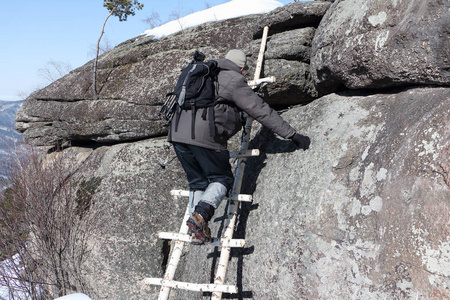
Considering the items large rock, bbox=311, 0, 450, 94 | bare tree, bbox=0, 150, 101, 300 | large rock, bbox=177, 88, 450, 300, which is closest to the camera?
large rock, bbox=177, 88, 450, 300

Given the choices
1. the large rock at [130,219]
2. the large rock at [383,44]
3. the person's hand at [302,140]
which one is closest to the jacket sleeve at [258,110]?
the person's hand at [302,140]

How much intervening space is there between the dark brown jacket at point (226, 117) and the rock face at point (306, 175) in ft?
2.51

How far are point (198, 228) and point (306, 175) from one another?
159 cm

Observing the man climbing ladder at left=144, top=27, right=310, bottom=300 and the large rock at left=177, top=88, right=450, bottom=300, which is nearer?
the large rock at left=177, top=88, right=450, bottom=300

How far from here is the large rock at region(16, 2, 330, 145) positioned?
6.54 meters

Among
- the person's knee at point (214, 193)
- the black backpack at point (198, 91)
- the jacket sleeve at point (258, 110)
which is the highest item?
the black backpack at point (198, 91)

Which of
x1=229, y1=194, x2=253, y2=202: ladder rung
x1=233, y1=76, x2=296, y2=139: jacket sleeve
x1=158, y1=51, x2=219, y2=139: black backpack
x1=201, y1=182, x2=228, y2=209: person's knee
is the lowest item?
x1=229, y1=194, x2=253, y2=202: ladder rung

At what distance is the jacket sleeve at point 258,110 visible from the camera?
488cm

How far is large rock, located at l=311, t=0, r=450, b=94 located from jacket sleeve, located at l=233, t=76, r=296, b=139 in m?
1.25

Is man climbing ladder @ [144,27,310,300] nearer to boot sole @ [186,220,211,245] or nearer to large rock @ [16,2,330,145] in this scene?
boot sole @ [186,220,211,245]

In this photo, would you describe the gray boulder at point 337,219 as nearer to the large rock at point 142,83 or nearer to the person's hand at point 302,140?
the person's hand at point 302,140

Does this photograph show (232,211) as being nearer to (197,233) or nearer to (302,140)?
(197,233)

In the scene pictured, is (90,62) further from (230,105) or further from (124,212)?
(230,105)

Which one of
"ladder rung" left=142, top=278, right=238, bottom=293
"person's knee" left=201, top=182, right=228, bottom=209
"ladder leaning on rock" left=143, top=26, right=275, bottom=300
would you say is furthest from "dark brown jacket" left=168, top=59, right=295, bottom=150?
"ladder rung" left=142, top=278, right=238, bottom=293
